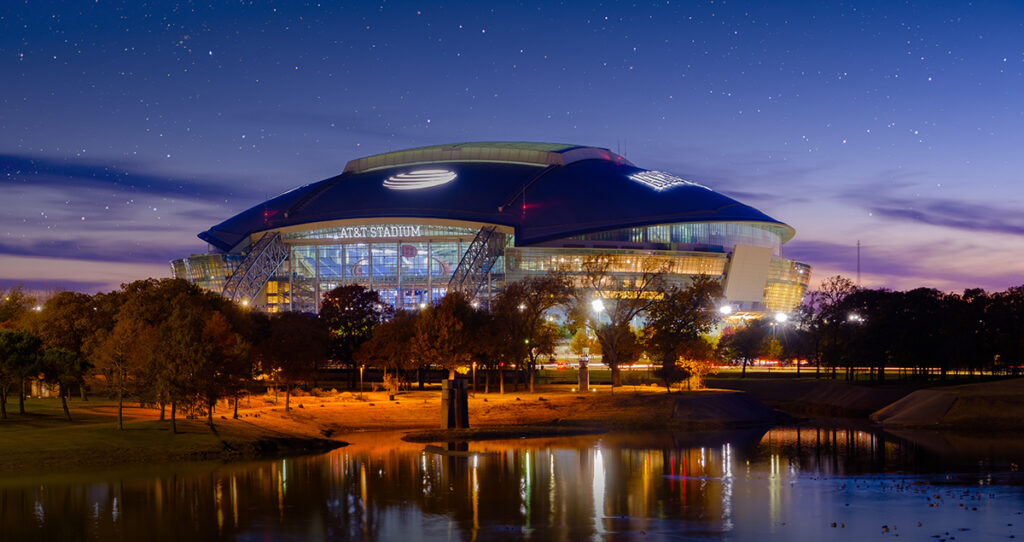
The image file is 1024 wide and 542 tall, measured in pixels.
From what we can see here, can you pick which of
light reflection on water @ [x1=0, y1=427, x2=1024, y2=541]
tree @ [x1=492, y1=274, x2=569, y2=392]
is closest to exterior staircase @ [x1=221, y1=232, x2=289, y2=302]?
tree @ [x1=492, y1=274, x2=569, y2=392]

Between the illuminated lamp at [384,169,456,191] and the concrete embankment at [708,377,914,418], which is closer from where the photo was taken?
the concrete embankment at [708,377,914,418]

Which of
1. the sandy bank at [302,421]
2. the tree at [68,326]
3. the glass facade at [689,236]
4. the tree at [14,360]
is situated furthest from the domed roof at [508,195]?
the tree at [14,360]

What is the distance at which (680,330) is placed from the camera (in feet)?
264

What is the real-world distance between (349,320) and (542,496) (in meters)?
64.4

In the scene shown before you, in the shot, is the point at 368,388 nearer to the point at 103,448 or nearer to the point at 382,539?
the point at 103,448

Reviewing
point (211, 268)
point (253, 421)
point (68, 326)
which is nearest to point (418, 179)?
point (211, 268)

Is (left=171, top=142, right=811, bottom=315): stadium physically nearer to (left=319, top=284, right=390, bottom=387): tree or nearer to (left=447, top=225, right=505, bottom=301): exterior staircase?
(left=447, top=225, right=505, bottom=301): exterior staircase

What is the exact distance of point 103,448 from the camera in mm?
41719

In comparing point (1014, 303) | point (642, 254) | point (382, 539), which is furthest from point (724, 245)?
point (382, 539)

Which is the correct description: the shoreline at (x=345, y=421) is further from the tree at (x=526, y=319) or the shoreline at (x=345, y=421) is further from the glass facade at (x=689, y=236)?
the glass facade at (x=689, y=236)

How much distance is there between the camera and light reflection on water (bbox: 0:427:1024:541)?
2770 centimetres

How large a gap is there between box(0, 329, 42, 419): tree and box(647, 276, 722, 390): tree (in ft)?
133

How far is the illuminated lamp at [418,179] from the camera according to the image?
145875 mm

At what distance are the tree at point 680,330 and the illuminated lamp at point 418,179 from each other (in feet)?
215
